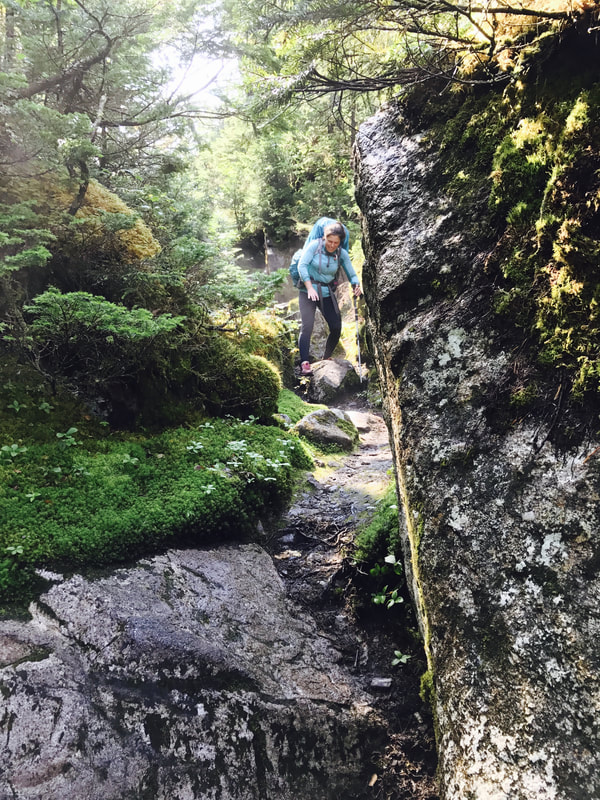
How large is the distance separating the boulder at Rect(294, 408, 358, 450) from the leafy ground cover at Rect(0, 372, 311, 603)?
93.0 inches

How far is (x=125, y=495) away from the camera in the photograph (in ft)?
12.7

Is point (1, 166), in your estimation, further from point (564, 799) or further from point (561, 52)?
point (564, 799)

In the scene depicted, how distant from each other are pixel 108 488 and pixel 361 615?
2.52 m

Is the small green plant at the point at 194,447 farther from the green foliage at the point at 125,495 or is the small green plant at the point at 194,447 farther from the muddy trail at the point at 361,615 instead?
the muddy trail at the point at 361,615

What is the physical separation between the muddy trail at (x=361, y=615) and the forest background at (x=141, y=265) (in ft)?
1.68

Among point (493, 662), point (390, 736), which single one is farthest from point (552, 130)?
point (390, 736)

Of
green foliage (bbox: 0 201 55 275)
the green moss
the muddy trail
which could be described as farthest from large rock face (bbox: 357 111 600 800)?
green foliage (bbox: 0 201 55 275)

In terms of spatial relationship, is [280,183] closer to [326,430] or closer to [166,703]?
[326,430]

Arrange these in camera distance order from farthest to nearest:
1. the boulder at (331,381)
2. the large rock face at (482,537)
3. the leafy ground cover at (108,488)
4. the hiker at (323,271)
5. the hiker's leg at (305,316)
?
1. the boulder at (331,381)
2. the hiker's leg at (305,316)
3. the hiker at (323,271)
4. the leafy ground cover at (108,488)
5. the large rock face at (482,537)

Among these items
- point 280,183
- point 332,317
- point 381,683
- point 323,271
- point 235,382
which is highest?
point 280,183

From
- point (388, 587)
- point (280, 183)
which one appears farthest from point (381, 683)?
point (280, 183)

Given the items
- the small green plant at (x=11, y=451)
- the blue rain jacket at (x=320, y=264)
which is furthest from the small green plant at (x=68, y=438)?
the blue rain jacket at (x=320, y=264)

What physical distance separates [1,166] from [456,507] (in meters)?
5.43

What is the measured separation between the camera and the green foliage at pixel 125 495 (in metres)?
3.16
